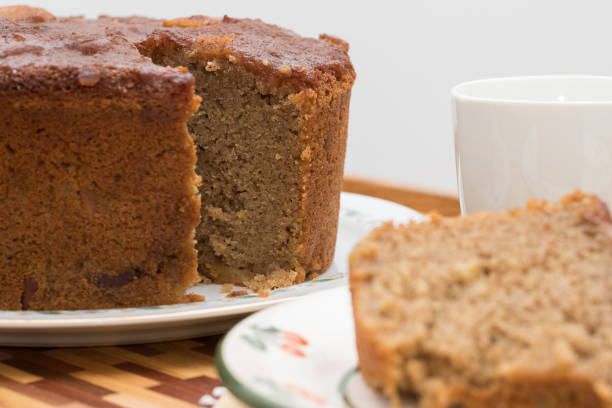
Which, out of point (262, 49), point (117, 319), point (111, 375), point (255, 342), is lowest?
point (111, 375)

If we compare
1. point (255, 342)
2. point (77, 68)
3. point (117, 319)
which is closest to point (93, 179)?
point (77, 68)

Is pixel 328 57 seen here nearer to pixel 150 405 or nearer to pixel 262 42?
pixel 262 42

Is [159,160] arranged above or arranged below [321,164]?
above

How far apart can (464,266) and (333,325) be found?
1.09ft

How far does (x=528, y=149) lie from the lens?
7.73 feet

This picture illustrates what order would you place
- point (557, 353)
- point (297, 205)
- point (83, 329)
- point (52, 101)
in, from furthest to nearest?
1. point (297, 205)
2. point (52, 101)
3. point (83, 329)
4. point (557, 353)

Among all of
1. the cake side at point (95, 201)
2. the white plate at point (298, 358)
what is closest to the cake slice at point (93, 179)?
the cake side at point (95, 201)

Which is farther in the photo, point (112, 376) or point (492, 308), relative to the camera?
point (112, 376)

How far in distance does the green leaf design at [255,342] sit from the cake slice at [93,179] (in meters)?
0.89

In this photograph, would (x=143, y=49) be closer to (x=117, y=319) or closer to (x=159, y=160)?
(x=159, y=160)

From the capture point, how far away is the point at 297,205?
9.21ft

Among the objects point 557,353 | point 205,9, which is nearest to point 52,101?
point 557,353

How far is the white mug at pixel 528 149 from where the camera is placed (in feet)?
7.53

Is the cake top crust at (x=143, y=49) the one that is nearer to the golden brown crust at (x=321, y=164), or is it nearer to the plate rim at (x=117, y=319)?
the golden brown crust at (x=321, y=164)
